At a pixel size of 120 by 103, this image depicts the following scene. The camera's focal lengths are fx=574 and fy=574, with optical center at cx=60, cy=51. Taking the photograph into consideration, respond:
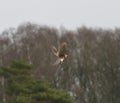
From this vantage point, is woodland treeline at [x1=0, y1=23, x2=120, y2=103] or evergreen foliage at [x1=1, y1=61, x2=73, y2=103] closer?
evergreen foliage at [x1=1, y1=61, x2=73, y2=103]

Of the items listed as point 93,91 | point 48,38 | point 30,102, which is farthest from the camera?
point 93,91

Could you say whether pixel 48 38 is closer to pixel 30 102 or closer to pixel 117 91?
pixel 117 91

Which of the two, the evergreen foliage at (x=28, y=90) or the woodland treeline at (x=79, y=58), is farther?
the woodland treeline at (x=79, y=58)

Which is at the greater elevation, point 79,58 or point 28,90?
point 79,58

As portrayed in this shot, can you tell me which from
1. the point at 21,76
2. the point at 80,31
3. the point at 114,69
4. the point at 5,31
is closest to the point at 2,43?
the point at 5,31

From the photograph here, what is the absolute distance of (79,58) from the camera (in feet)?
178

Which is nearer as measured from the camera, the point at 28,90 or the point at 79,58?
the point at 28,90

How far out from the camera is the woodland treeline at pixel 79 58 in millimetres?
52031

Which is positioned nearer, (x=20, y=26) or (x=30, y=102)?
(x=30, y=102)

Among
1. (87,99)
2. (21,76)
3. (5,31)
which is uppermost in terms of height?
(5,31)

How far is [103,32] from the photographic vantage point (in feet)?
184

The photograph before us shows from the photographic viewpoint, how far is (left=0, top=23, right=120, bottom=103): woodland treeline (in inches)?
2048

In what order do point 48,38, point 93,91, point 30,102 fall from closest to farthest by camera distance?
point 30,102
point 48,38
point 93,91

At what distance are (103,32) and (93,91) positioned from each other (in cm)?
594
